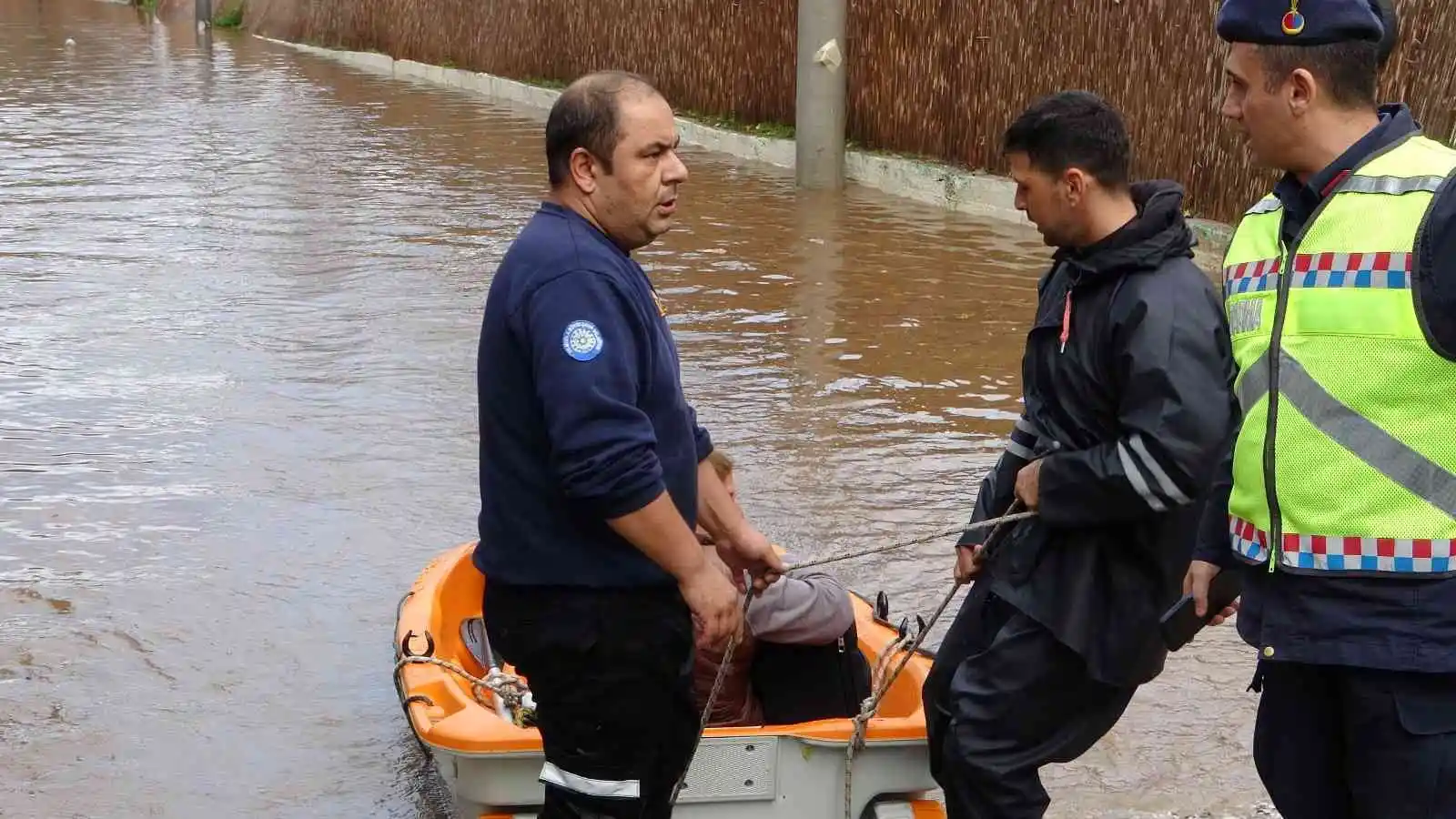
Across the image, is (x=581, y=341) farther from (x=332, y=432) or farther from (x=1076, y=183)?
(x=332, y=432)

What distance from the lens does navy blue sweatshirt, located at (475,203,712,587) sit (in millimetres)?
2801

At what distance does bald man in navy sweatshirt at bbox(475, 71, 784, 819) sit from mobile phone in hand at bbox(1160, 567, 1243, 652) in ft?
2.40

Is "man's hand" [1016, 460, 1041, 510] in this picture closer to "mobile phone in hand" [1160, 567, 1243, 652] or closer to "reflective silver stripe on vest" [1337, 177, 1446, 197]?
"mobile phone in hand" [1160, 567, 1243, 652]

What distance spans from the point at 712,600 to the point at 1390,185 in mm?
1203

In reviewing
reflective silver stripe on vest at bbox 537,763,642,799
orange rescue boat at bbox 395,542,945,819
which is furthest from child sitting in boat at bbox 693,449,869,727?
reflective silver stripe on vest at bbox 537,763,642,799

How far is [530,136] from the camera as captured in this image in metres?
17.0

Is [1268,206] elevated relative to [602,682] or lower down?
elevated

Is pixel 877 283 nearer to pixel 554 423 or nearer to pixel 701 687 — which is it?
pixel 701 687

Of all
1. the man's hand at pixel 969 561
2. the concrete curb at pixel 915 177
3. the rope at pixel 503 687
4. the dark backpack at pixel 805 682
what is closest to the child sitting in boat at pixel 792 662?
the dark backpack at pixel 805 682

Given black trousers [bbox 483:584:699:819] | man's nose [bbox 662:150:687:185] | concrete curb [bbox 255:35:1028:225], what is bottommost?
concrete curb [bbox 255:35:1028:225]

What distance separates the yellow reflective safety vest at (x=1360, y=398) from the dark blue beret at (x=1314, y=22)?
179 mm

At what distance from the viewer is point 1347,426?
2.59m

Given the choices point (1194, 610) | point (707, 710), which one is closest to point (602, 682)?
point (707, 710)

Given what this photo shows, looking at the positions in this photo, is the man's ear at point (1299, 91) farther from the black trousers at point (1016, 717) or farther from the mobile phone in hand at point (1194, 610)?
the black trousers at point (1016, 717)
